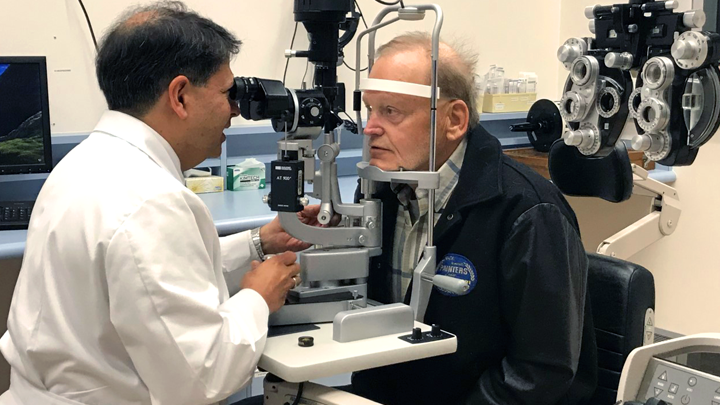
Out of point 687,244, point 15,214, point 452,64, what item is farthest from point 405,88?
point 687,244

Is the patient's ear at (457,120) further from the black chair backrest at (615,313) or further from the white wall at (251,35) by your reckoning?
the white wall at (251,35)

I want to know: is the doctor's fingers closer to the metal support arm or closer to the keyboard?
the keyboard

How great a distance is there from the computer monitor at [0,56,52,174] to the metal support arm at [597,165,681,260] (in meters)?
2.07

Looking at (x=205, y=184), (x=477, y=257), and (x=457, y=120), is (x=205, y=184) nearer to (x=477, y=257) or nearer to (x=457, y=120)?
(x=457, y=120)

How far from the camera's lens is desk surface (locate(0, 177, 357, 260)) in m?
2.30

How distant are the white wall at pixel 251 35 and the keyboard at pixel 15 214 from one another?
489 millimetres

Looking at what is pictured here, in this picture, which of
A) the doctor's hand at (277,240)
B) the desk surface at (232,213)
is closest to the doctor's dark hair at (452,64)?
the doctor's hand at (277,240)

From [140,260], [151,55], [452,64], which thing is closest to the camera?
[140,260]

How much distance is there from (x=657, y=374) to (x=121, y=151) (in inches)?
41.9

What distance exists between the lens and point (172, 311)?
4.25 ft

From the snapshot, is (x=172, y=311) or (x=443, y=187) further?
(x=443, y=187)

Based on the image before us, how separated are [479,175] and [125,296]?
808 mm

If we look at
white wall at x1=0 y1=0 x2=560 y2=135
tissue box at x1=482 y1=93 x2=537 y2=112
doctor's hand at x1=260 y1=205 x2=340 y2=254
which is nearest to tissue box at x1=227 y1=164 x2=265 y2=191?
white wall at x1=0 y1=0 x2=560 y2=135

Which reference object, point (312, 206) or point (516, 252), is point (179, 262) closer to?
point (312, 206)
